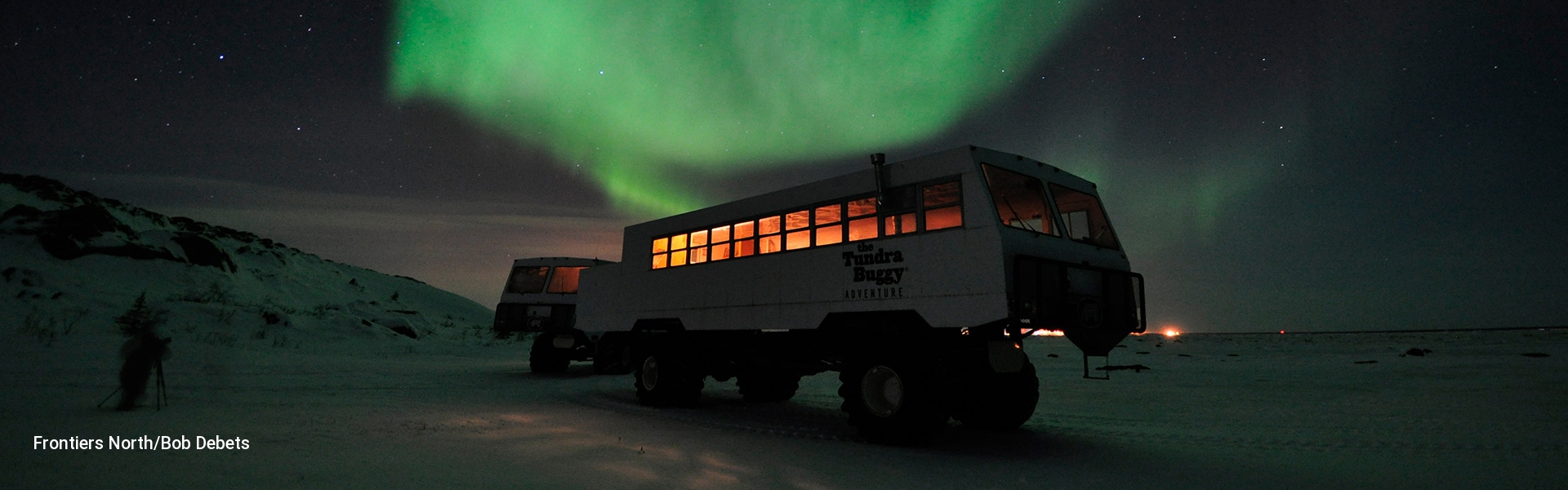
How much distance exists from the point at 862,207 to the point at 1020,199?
2035 mm

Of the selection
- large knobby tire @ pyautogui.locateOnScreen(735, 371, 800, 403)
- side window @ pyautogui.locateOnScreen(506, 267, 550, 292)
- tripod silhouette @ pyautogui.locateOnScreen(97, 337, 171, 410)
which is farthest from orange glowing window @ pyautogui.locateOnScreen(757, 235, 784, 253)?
side window @ pyautogui.locateOnScreen(506, 267, 550, 292)

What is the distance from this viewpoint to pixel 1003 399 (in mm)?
10078

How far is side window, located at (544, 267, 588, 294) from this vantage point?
2225 cm

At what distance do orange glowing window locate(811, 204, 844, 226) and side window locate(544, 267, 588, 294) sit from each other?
13706 millimetres

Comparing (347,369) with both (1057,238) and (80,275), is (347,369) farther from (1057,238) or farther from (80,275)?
(80,275)

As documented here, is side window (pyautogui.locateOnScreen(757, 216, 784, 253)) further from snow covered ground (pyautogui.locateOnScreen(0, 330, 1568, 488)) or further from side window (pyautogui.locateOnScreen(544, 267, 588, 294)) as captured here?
side window (pyautogui.locateOnScreen(544, 267, 588, 294))

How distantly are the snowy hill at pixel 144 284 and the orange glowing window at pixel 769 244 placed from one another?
20.3 metres

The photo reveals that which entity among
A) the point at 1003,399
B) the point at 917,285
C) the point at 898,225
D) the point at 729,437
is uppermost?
the point at 898,225

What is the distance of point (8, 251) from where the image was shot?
30359 mm

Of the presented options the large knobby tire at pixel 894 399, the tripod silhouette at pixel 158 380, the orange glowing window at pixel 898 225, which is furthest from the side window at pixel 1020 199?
the tripod silhouette at pixel 158 380

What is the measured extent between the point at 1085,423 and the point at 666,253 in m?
7.57

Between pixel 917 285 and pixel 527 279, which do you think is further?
pixel 527 279

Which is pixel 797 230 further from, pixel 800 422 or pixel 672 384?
pixel 672 384

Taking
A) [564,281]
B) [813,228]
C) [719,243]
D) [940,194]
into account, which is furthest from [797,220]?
[564,281]
